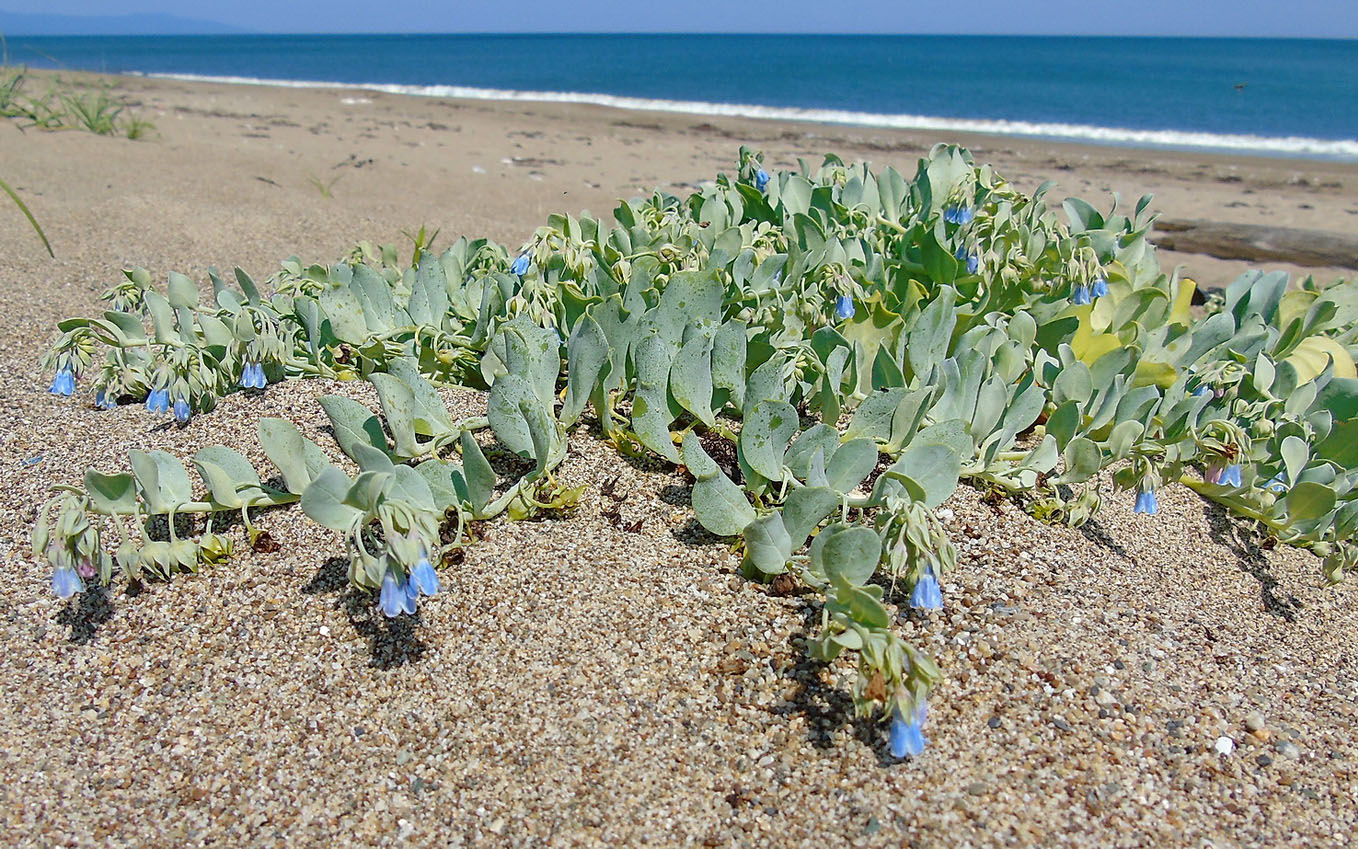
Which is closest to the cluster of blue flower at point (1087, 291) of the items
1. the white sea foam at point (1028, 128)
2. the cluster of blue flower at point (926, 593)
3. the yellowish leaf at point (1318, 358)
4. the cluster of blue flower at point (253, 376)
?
the yellowish leaf at point (1318, 358)

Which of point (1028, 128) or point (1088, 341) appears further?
point (1028, 128)

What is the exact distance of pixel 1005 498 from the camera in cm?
200

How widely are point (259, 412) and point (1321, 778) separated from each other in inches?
85.1

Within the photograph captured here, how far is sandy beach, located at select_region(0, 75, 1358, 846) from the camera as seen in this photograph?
1324mm

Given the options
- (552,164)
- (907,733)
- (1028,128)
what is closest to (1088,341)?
(907,733)

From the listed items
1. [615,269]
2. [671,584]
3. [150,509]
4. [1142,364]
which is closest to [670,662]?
[671,584]

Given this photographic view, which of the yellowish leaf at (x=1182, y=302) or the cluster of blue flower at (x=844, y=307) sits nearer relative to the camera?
the cluster of blue flower at (x=844, y=307)

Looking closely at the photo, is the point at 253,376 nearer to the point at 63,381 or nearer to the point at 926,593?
the point at 63,381

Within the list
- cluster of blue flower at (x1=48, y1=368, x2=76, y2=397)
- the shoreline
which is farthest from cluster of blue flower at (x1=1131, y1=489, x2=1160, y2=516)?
cluster of blue flower at (x1=48, y1=368, x2=76, y2=397)

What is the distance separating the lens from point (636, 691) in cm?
151

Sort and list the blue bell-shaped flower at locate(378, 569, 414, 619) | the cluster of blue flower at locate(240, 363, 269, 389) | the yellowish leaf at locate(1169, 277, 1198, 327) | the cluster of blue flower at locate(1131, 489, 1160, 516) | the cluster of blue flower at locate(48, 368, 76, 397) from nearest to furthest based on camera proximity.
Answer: the blue bell-shaped flower at locate(378, 569, 414, 619)
the cluster of blue flower at locate(1131, 489, 1160, 516)
the cluster of blue flower at locate(48, 368, 76, 397)
the cluster of blue flower at locate(240, 363, 269, 389)
the yellowish leaf at locate(1169, 277, 1198, 327)

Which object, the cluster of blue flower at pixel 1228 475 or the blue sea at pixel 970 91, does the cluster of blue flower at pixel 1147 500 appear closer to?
the cluster of blue flower at pixel 1228 475

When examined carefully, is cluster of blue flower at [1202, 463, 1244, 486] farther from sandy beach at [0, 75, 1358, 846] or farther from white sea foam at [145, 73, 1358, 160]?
white sea foam at [145, 73, 1358, 160]

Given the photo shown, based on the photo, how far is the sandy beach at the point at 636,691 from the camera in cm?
132
